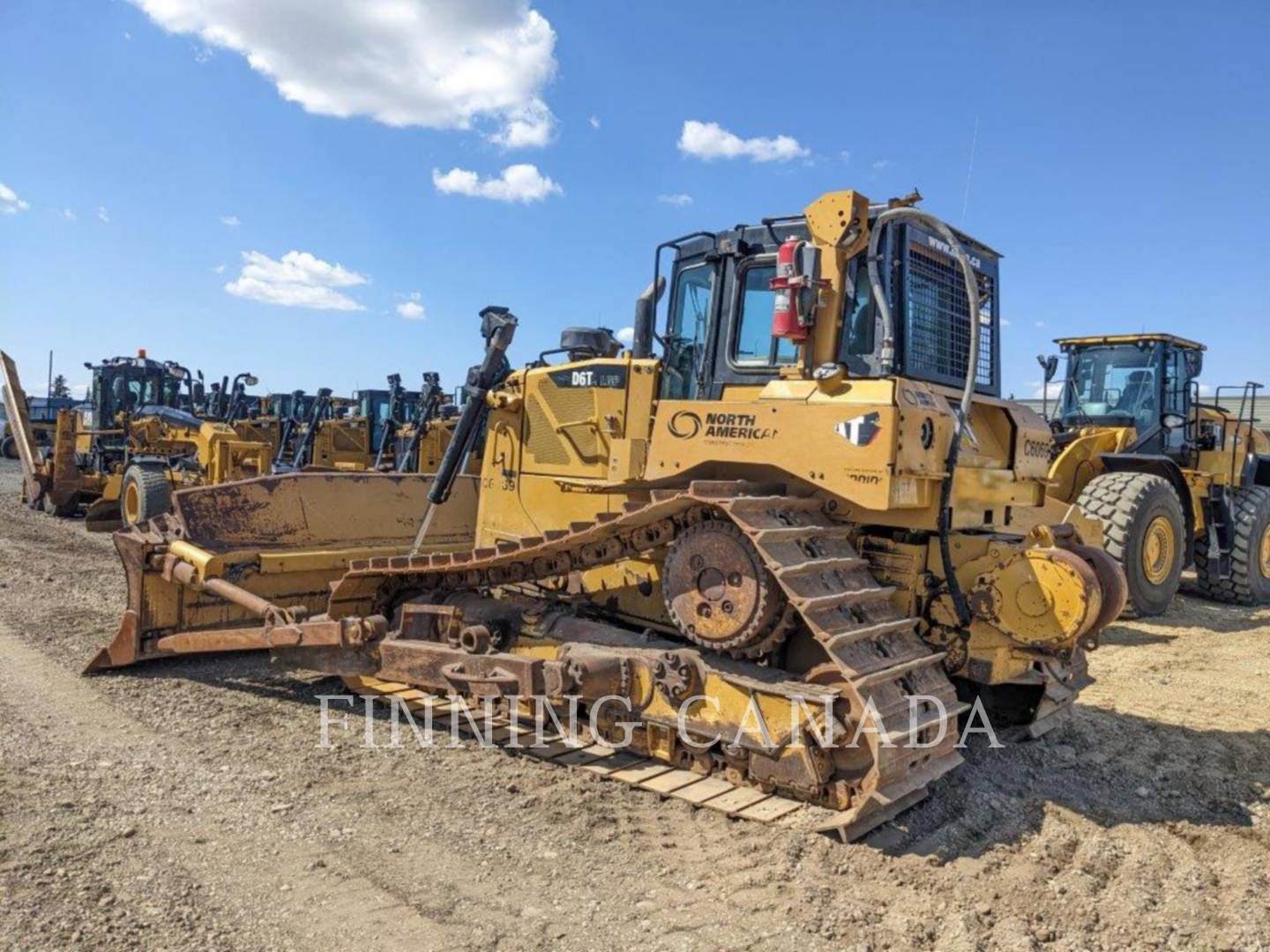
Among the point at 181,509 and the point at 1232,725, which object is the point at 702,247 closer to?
the point at 181,509

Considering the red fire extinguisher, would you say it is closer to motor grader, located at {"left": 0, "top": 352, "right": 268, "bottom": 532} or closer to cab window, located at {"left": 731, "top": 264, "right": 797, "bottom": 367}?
cab window, located at {"left": 731, "top": 264, "right": 797, "bottom": 367}

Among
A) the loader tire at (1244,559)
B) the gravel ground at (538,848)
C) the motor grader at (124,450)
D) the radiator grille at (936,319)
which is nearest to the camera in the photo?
the gravel ground at (538,848)

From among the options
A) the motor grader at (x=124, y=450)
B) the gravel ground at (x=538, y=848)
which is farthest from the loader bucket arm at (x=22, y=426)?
the gravel ground at (x=538, y=848)

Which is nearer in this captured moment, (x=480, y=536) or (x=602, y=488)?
(x=602, y=488)

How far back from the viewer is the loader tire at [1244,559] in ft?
38.0

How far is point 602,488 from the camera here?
5801 millimetres

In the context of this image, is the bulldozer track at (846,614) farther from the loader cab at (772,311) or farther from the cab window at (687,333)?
the cab window at (687,333)

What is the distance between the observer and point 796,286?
4.83 metres

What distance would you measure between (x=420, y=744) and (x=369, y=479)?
9.68 ft

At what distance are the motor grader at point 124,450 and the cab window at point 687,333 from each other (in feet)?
32.3

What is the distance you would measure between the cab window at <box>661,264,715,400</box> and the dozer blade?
278 centimetres

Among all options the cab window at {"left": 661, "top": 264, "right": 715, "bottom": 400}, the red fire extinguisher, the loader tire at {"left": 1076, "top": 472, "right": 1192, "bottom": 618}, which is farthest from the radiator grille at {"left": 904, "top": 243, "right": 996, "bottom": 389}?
the loader tire at {"left": 1076, "top": 472, "right": 1192, "bottom": 618}

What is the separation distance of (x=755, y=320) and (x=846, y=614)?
193 centimetres

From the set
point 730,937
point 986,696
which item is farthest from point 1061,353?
point 730,937
